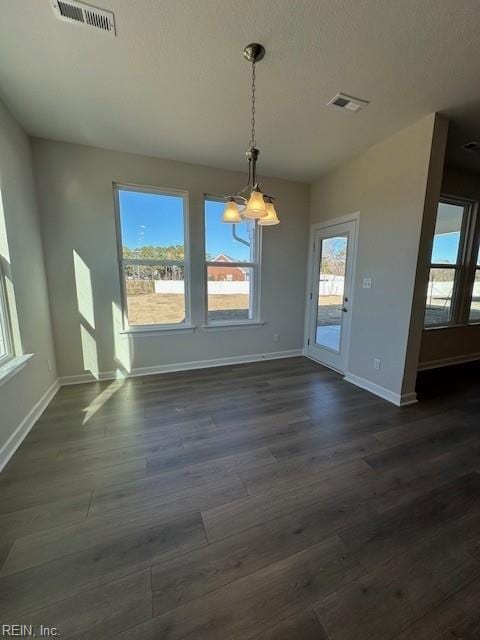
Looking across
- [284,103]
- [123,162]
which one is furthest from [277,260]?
[123,162]

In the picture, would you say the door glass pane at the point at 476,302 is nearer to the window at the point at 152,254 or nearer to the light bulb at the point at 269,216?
the light bulb at the point at 269,216

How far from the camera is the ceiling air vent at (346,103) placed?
2.18 metres

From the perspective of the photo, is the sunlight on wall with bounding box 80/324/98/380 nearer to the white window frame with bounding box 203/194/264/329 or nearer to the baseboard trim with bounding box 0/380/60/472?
the baseboard trim with bounding box 0/380/60/472

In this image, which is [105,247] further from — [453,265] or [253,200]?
[453,265]

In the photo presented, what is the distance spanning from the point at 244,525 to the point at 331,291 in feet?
10.5

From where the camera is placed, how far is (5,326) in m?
2.22

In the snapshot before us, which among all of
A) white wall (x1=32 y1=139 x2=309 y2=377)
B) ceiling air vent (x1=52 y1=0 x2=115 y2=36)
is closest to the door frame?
white wall (x1=32 y1=139 x2=309 y2=377)

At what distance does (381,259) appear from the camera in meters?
3.03

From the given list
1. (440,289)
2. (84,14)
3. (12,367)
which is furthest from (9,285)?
(440,289)

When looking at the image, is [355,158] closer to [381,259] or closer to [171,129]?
[381,259]

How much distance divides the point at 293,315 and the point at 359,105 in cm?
282

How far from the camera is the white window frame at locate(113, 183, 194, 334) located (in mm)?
3330

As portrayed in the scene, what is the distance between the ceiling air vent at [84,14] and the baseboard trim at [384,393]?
3.84 m

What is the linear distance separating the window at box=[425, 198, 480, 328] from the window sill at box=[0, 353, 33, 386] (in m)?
4.96
